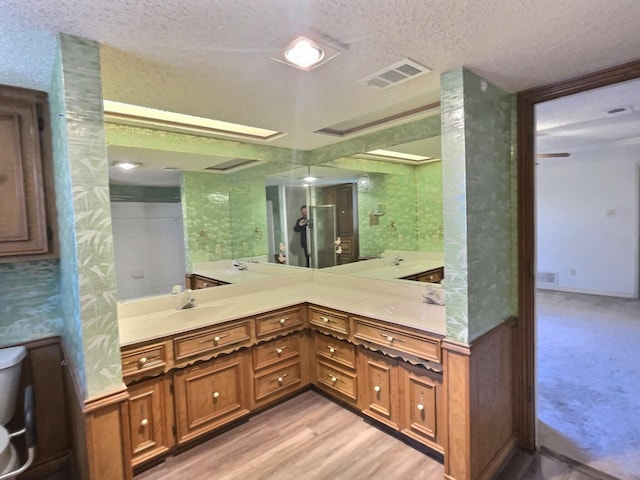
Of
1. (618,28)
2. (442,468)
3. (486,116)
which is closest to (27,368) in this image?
(442,468)

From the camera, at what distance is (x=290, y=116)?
2.35 metres

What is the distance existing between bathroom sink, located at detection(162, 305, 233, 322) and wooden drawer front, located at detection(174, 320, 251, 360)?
133 millimetres

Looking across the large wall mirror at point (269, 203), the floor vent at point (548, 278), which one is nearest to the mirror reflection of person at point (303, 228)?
the large wall mirror at point (269, 203)

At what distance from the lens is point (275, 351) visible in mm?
2617

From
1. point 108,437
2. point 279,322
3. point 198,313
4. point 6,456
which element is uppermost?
point 198,313

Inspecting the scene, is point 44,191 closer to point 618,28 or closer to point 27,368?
point 27,368

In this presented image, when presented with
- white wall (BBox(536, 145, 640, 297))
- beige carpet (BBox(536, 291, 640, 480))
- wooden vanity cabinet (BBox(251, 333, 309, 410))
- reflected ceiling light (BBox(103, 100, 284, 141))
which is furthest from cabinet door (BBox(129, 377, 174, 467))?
white wall (BBox(536, 145, 640, 297))

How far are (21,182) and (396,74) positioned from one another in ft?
6.70

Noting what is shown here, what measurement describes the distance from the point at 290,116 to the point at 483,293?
170 centimetres

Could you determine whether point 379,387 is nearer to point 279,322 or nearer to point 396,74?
point 279,322

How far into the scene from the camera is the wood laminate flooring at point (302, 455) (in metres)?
1.96

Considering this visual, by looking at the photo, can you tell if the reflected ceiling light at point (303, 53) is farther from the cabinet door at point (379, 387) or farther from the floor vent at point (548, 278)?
the floor vent at point (548, 278)

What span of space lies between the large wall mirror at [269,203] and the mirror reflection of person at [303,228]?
0.04 metres

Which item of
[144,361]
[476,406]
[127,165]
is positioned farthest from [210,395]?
[127,165]
